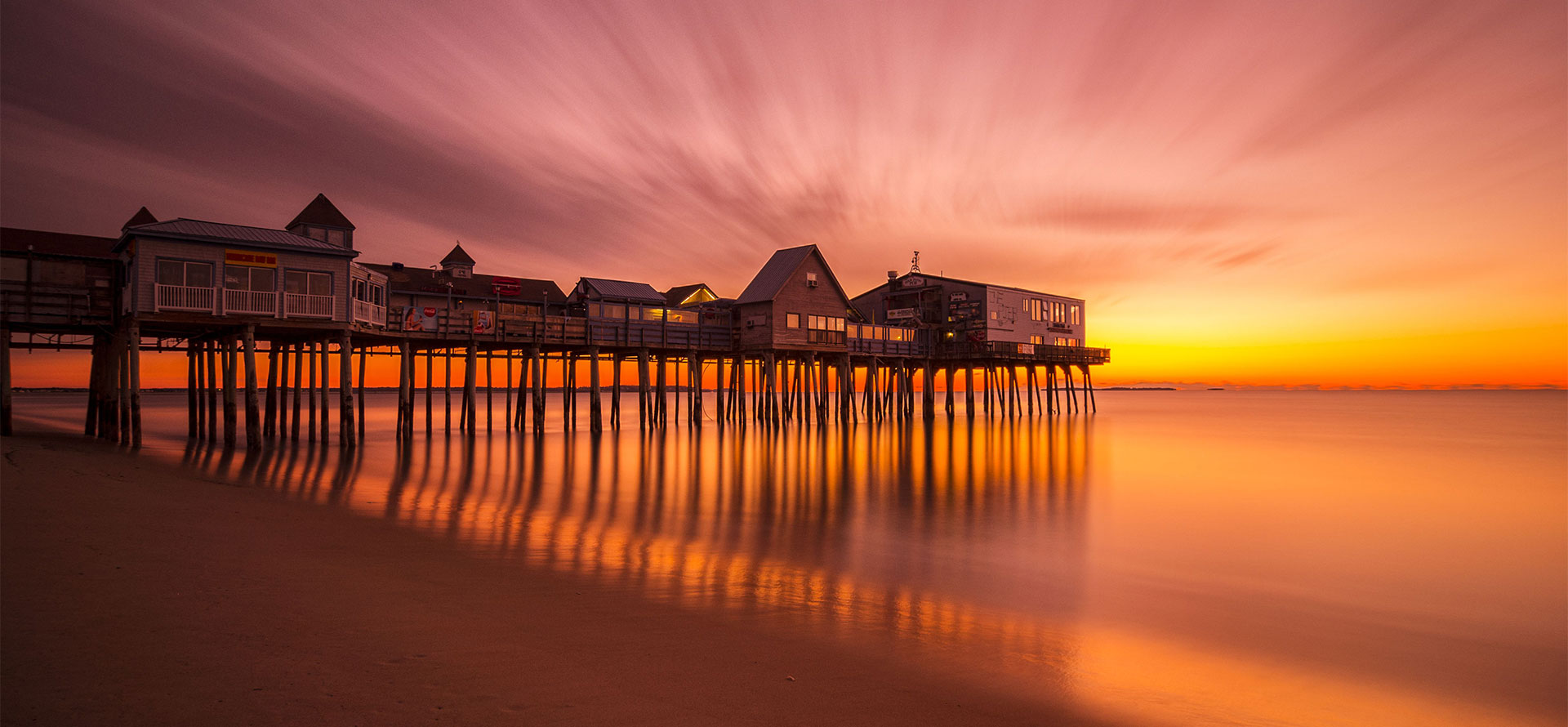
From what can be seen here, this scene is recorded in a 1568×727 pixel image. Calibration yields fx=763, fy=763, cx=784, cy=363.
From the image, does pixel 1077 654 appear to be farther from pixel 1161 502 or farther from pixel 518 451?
pixel 518 451

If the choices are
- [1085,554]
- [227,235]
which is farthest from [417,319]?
[1085,554]

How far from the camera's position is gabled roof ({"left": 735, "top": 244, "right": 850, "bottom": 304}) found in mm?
43406

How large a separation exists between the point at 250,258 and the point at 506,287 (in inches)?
684

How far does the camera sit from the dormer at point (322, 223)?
39.7m

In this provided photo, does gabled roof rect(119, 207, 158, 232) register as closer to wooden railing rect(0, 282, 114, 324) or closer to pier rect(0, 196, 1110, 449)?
pier rect(0, 196, 1110, 449)

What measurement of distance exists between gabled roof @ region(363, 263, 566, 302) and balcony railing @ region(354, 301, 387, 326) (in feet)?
27.8

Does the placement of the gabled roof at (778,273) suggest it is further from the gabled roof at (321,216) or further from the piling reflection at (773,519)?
the gabled roof at (321,216)

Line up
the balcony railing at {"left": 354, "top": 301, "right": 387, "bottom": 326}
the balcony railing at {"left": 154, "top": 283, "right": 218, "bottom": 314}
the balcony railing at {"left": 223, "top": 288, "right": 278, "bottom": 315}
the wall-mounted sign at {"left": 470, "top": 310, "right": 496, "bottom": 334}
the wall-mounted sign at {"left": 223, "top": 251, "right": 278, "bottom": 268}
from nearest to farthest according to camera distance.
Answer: the balcony railing at {"left": 154, "top": 283, "right": 218, "bottom": 314} → the balcony railing at {"left": 223, "top": 288, "right": 278, "bottom": 315} → the wall-mounted sign at {"left": 223, "top": 251, "right": 278, "bottom": 268} → the balcony railing at {"left": 354, "top": 301, "right": 387, "bottom": 326} → the wall-mounted sign at {"left": 470, "top": 310, "right": 496, "bottom": 334}

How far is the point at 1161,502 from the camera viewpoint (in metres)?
21.5

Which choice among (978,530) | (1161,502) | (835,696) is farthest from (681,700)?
(1161,502)

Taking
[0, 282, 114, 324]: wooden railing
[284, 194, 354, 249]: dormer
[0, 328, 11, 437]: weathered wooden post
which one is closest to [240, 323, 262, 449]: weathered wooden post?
[0, 282, 114, 324]: wooden railing

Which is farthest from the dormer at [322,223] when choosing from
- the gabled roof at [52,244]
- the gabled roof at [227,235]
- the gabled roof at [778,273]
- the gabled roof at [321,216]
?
the gabled roof at [778,273]

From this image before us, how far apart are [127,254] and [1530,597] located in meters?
37.1

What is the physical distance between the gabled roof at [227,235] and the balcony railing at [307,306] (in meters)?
1.59
